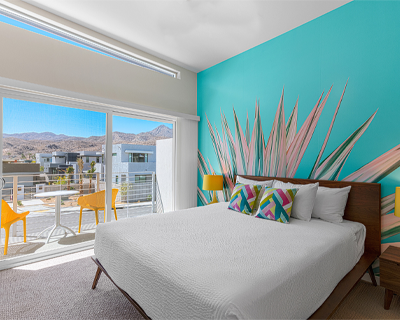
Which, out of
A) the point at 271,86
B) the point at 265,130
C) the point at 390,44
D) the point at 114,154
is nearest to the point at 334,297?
the point at 265,130

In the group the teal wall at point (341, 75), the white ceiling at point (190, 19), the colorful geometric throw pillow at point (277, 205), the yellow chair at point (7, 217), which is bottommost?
the yellow chair at point (7, 217)

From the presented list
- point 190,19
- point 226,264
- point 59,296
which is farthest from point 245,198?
point 190,19

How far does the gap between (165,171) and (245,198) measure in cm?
191

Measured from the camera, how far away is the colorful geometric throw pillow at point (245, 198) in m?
2.55

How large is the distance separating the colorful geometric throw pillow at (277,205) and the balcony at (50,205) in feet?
7.40

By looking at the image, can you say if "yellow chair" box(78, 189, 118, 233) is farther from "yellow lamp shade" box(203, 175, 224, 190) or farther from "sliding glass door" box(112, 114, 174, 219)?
"yellow lamp shade" box(203, 175, 224, 190)

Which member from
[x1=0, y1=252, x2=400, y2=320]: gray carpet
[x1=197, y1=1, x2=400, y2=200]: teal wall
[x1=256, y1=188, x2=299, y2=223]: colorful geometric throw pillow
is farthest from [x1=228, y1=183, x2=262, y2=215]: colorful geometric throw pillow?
[x1=0, y1=252, x2=400, y2=320]: gray carpet

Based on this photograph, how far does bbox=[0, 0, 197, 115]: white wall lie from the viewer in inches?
95.7

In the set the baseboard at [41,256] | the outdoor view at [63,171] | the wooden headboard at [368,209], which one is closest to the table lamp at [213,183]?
the outdoor view at [63,171]

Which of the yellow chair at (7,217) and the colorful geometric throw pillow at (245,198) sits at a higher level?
the colorful geometric throw pillow at (245,198)

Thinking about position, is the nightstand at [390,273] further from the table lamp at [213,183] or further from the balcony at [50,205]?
the balcony at [50,205]

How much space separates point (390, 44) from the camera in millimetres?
2129

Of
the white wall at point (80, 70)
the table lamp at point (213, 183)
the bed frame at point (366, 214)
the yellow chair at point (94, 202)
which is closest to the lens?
the bed frame at point (366, 214)

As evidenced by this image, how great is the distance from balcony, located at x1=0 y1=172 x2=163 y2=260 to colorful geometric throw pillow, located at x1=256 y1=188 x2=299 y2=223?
2256mm
